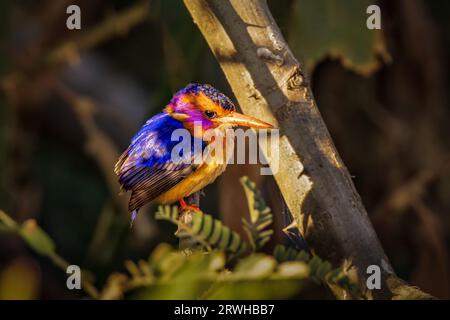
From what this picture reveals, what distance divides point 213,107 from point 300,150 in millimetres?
283

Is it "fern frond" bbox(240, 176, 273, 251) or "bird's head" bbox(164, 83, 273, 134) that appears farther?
"bird's head" bbox(164, 83, 273, 134)

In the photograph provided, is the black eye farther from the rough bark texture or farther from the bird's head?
the rough bark texture

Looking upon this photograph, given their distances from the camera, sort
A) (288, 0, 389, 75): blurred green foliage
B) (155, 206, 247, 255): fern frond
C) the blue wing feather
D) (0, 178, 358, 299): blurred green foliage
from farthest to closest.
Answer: (288, 0, 389, 75): blurred green foliage < the blue wing feather < (155, 206, 247, 255): fern frond < (0, 178, 358, 299): blurred green foliage

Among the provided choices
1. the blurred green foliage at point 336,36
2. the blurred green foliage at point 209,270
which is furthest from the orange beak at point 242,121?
the blurred green foliage at point 336,36

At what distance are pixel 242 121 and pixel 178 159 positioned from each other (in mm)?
206

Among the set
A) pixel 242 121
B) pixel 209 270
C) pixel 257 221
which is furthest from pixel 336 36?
pixel 209 270

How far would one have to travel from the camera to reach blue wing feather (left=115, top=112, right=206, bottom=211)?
1.55 meters

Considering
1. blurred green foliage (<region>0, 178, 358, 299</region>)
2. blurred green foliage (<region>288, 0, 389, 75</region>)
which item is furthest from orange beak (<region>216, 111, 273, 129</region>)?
blurred green foliage (<region>288, 0, 389, 75</region>)

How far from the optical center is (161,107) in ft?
7.45

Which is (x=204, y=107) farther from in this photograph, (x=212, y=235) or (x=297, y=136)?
(x=212, y=235)

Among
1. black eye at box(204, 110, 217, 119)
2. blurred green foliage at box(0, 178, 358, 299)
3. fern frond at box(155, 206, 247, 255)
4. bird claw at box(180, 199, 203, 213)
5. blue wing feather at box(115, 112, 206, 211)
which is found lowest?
blurred green foliage at box(0, 178, 358, 299)

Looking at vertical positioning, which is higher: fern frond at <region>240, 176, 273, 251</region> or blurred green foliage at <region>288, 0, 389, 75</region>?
blurred green foliage at <region>288, 0, 389, 75</region>

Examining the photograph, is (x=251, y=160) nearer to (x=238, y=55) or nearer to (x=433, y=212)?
(x=238, y=55)

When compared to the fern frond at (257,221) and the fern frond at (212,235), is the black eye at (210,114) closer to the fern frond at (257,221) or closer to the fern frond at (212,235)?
the fern frond at (257,221)
